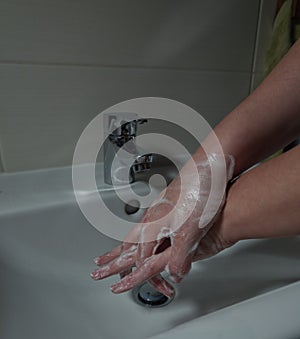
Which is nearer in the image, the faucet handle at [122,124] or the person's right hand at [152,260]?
the person's right hand at [152,260]

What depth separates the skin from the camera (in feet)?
0.91

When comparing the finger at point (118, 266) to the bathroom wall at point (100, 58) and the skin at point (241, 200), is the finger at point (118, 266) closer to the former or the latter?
the skin at point (241, 200)

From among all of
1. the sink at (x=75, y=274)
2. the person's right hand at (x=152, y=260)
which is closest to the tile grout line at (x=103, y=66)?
the sink at (x=75, y=274)

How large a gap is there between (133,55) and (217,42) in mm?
156

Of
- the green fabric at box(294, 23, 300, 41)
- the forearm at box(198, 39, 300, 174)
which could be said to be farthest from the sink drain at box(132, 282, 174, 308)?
the green fabric at box(294, 23, 300, 41)

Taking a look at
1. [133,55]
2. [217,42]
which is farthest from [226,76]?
[133,55]

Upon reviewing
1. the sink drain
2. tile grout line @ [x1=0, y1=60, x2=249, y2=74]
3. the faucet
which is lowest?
the sink drain

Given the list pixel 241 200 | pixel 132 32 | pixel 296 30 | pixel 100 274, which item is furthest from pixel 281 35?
pixel 100 274

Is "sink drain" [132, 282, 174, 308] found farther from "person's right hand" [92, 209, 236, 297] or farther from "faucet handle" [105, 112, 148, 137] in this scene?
"faucet handle" [105, 112, 148, 137]

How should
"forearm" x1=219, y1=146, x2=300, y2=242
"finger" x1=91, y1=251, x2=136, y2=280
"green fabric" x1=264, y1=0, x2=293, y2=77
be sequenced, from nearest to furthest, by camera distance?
1. "forearm" x1=219, y1=146, x2=300, y2=242
2. "finger" x1=91, y1=251, x2=136, y2=280
3. "green fabric" x1=264, y1=0, x2=293, y2=77

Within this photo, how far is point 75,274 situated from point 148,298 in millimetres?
113

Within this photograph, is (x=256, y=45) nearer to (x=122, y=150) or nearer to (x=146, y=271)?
(x=122, y=150)

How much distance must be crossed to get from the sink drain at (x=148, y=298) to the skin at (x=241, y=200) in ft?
0.27

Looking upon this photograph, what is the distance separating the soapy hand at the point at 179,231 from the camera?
1.01 ft
